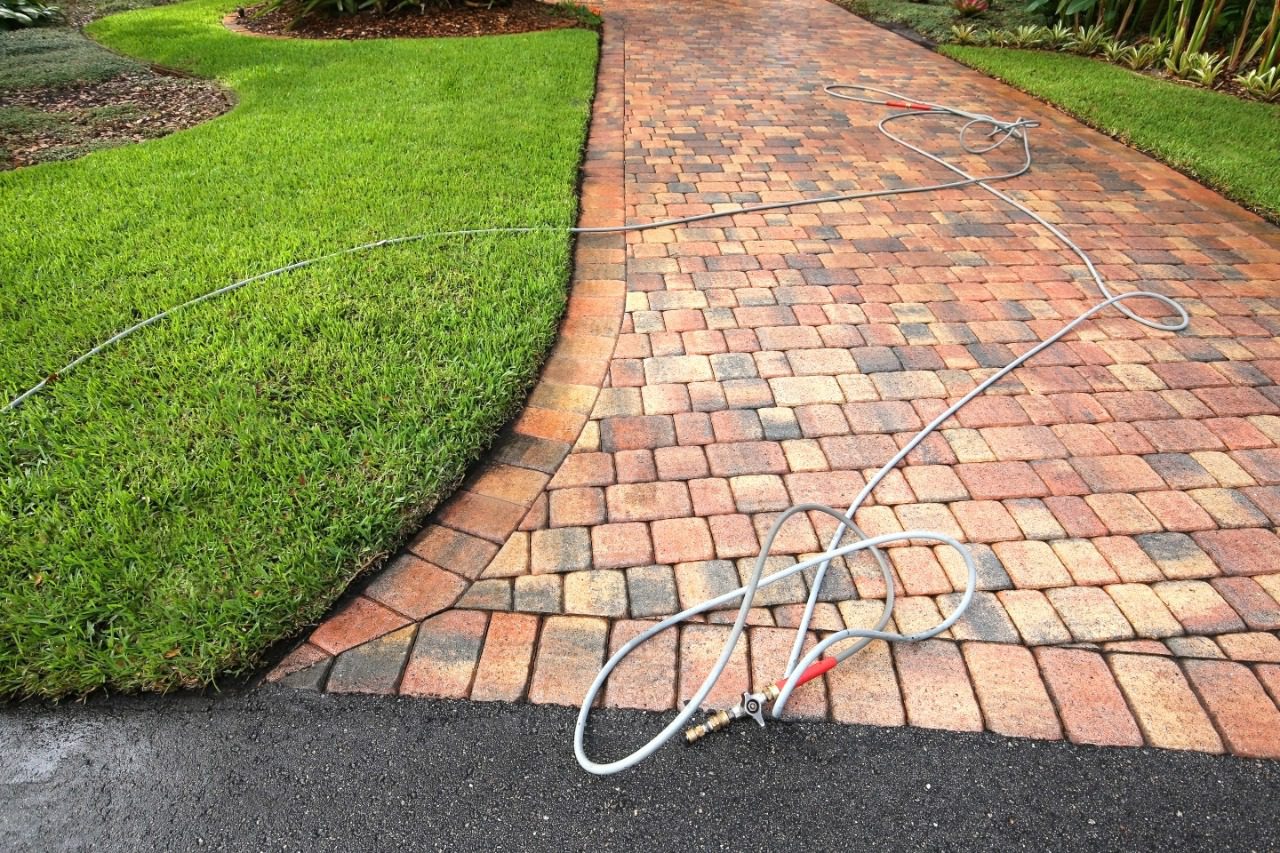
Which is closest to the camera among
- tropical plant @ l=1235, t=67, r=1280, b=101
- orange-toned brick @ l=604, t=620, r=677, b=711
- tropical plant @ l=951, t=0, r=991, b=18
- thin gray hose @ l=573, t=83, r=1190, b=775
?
thin gray hose @ l=573, t=83, r=1190, b=775

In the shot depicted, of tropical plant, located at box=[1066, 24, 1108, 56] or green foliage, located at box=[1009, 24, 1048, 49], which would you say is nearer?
tropical plant, located at box=[1066, 24, 1108, 56]

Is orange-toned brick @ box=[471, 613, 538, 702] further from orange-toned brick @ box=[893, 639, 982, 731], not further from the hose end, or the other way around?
orange-toned brick @ box=[893, 639, 982, 731]

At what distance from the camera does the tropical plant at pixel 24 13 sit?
7.86 meters

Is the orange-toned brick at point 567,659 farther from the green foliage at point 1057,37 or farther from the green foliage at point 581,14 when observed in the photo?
the green foliage at point 1057,37

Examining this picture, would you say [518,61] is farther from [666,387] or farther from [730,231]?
[666,387]

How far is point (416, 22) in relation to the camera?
795 cm

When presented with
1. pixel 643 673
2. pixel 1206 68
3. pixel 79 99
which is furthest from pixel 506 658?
pixel 1206 68

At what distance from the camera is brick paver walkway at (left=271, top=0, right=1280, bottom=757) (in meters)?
1.82

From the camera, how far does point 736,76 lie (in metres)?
6.80

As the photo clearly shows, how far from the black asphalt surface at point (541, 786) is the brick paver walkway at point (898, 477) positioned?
0.08m

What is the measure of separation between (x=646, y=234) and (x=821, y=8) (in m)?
7.87

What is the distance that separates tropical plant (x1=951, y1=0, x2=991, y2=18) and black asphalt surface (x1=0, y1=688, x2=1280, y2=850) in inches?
358

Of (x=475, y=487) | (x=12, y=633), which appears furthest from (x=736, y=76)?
(x=12, y=633)

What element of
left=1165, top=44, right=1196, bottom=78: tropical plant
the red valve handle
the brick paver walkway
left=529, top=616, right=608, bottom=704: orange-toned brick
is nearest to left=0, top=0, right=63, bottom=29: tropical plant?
the brick paver walkway
